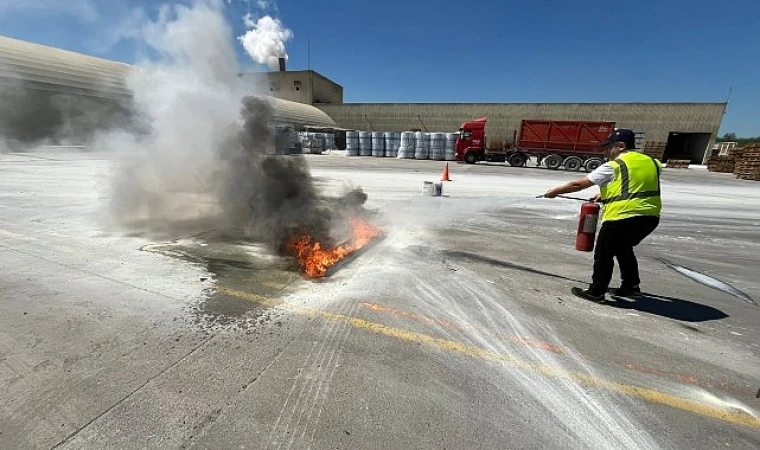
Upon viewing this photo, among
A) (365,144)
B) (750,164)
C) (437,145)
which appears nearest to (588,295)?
(750,164)

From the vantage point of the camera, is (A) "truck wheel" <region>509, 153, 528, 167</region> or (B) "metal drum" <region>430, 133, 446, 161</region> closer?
(A) "truck wheel" <region>509, 153, 528, 167</region>

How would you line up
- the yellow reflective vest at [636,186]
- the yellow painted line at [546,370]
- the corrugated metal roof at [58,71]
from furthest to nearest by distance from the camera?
the corrugated metal roof at [58,71], the yellow reflective vest at [636,186], the yellow painted line at [546,370]

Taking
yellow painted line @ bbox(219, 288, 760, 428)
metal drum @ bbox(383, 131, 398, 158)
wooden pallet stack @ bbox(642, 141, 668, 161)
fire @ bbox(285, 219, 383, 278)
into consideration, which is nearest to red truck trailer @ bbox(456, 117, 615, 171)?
metal drum @ bbox(383, 131, 398, 158)

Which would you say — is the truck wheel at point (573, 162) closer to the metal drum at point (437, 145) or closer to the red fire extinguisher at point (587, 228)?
the metal drum at point (437, 145)

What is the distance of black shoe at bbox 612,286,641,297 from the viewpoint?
4.04 metres

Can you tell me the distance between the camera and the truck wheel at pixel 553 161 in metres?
25.1

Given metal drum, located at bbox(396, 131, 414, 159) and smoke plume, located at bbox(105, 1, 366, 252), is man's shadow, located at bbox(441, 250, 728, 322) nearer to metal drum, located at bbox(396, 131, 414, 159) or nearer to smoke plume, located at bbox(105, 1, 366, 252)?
smoke plume, located at bbox(105, 1, 366, 252)

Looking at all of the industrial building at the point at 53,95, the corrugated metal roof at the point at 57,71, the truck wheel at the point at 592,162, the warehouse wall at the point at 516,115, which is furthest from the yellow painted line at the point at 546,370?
the warehouse wall at the point at 516,115

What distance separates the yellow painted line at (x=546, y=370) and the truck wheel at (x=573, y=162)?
84.2 ft

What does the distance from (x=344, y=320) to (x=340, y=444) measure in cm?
138

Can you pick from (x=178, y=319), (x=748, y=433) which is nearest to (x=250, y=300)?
(x=178, y=319)

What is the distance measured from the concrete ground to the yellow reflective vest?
1.09 metres

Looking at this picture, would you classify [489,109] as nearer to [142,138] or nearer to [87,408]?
[142,138]

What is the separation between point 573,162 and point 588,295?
24.3 metres
